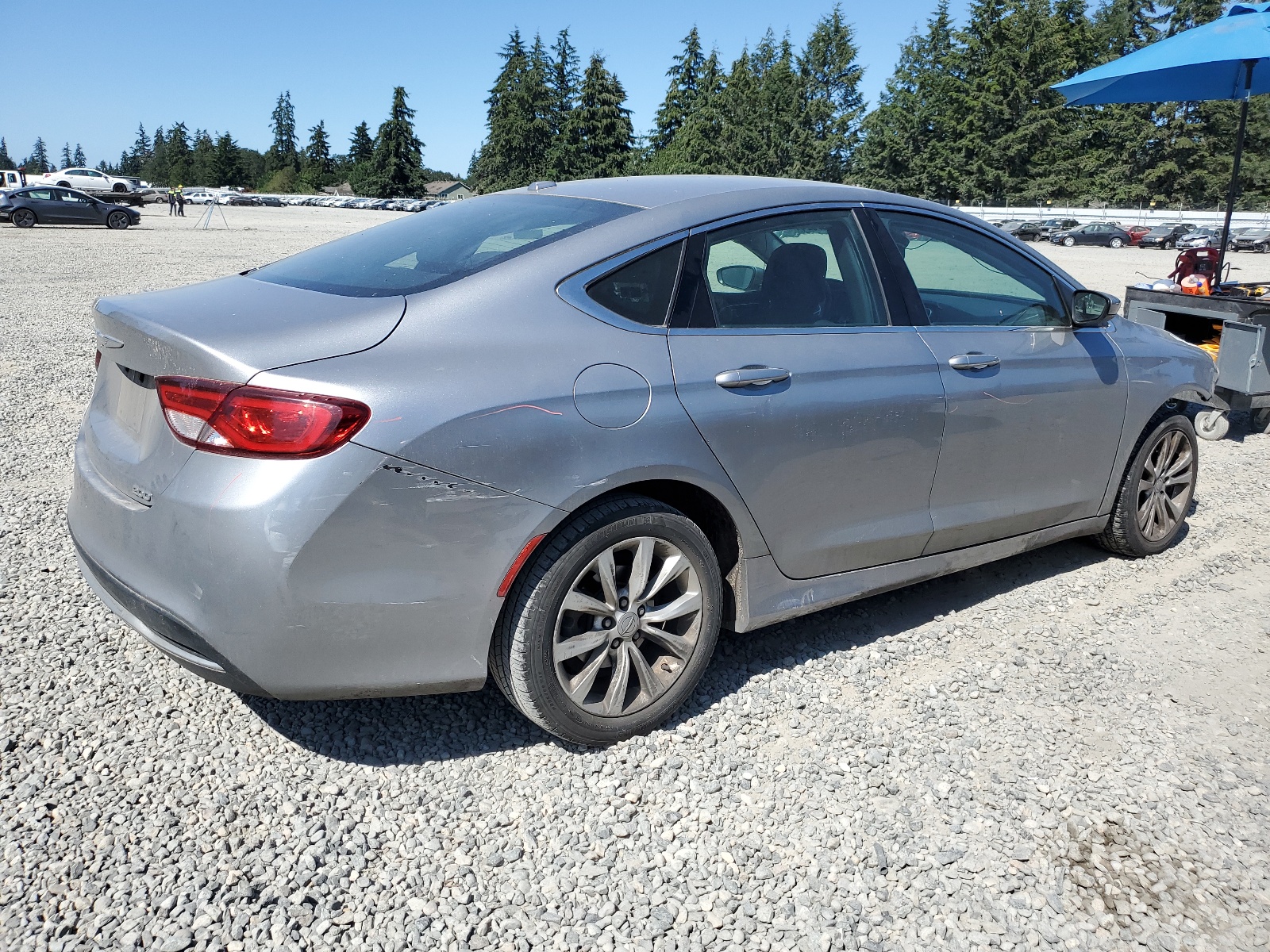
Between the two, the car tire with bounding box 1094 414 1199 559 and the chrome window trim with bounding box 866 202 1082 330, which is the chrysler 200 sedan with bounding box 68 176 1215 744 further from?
the car tire with bounding box 1094 414 1199 559

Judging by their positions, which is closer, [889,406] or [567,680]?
[567,680]

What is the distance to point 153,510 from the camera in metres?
2.50

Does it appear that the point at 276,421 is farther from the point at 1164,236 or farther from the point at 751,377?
the point at 1164,236

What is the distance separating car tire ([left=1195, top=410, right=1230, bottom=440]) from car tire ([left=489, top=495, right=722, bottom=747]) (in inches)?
241

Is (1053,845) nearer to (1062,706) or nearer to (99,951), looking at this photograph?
(1062,706)

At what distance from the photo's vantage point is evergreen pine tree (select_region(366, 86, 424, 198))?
348 ft

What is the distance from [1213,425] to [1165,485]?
338cm

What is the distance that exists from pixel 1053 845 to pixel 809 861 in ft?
2.23

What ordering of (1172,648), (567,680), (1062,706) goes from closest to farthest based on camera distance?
(567,680) < (1062,706) < (1172,648)

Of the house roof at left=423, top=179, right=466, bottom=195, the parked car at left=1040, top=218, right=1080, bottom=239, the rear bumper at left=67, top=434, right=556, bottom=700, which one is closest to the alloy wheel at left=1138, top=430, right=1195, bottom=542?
the rear bumper at left=67, top=434, right=556, bottom=700

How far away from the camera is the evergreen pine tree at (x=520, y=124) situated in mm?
95250

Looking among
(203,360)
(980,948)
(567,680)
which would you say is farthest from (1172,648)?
(203,360)

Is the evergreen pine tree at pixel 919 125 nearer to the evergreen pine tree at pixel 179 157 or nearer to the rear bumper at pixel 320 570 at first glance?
the rear bumper at pixel 320 570

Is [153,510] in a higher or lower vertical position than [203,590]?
higher
